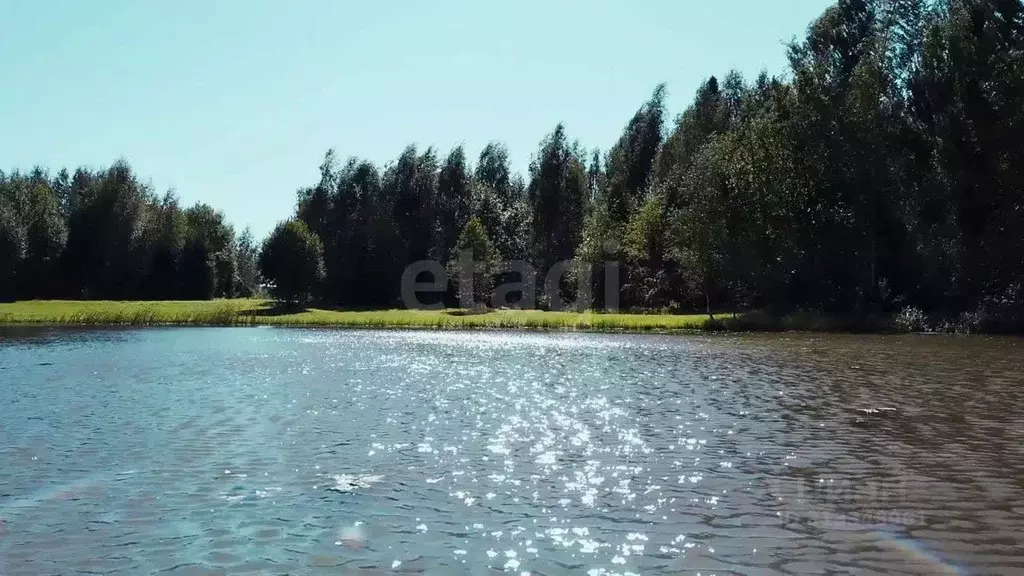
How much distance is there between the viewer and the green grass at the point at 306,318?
211 ft

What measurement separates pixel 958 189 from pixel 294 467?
184 ft

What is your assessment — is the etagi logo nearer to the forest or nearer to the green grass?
the forest

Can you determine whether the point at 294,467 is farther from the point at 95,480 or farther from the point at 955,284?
the point at 955,284

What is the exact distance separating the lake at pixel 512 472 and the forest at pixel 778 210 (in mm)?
32175

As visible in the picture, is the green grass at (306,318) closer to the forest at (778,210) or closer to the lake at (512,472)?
the forest at (778,210)

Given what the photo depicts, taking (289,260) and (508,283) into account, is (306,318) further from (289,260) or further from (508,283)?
(508,283)

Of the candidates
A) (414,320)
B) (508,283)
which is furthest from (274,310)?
(508,283)

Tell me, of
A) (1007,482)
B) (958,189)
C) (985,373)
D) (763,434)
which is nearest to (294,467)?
(763,434)

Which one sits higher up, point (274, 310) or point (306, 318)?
point (274, 310)

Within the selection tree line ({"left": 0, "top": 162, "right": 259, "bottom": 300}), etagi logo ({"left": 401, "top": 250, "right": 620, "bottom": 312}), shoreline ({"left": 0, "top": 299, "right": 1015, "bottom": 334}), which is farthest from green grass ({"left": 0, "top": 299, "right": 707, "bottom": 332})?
tree line ({"left": 0, "top": 162, "right": 259, "bottom": 300})

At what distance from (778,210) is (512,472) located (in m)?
55.2

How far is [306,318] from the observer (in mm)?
74438

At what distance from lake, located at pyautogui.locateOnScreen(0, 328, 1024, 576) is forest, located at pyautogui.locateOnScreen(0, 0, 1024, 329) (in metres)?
32.2

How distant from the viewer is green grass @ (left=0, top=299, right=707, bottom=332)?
64438 mm
